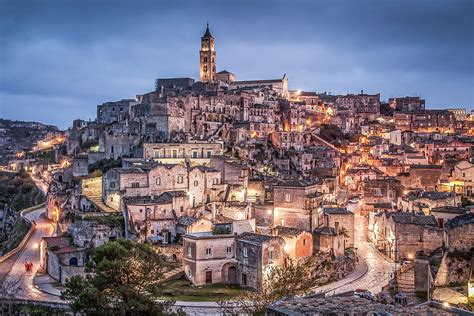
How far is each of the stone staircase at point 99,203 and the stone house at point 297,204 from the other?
14.8 meters

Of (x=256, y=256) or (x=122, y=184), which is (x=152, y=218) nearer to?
(x=122, y=184)

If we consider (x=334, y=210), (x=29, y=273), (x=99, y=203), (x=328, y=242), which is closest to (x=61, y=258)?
(x=29, y=273)

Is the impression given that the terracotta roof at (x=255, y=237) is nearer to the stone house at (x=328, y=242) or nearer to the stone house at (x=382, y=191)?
the stone house at (x=328, y=242)

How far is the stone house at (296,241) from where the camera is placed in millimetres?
43250

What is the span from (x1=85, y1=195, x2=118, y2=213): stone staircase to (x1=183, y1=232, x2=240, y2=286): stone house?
33.2ft

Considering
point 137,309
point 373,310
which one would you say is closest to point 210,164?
point 137,309

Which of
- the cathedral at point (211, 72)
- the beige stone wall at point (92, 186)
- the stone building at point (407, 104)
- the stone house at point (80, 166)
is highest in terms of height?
the cathedral at point (211, 72)

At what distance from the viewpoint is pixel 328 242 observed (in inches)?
1794

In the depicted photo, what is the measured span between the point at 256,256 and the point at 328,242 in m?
8.72

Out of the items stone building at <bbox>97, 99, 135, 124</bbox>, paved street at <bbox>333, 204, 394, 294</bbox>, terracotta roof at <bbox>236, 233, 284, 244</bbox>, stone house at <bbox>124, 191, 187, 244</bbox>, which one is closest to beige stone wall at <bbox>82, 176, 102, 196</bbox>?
stone house at <bbox>124, 191, 187, 244</bbox>

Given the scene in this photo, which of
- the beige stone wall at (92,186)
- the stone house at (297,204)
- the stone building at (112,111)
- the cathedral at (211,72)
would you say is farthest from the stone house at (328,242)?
the cathedral at (211,72)

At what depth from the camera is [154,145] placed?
60.2 m

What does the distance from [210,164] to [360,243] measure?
689 inches

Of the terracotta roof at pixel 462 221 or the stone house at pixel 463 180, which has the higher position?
the stone house at pixel 463 180
